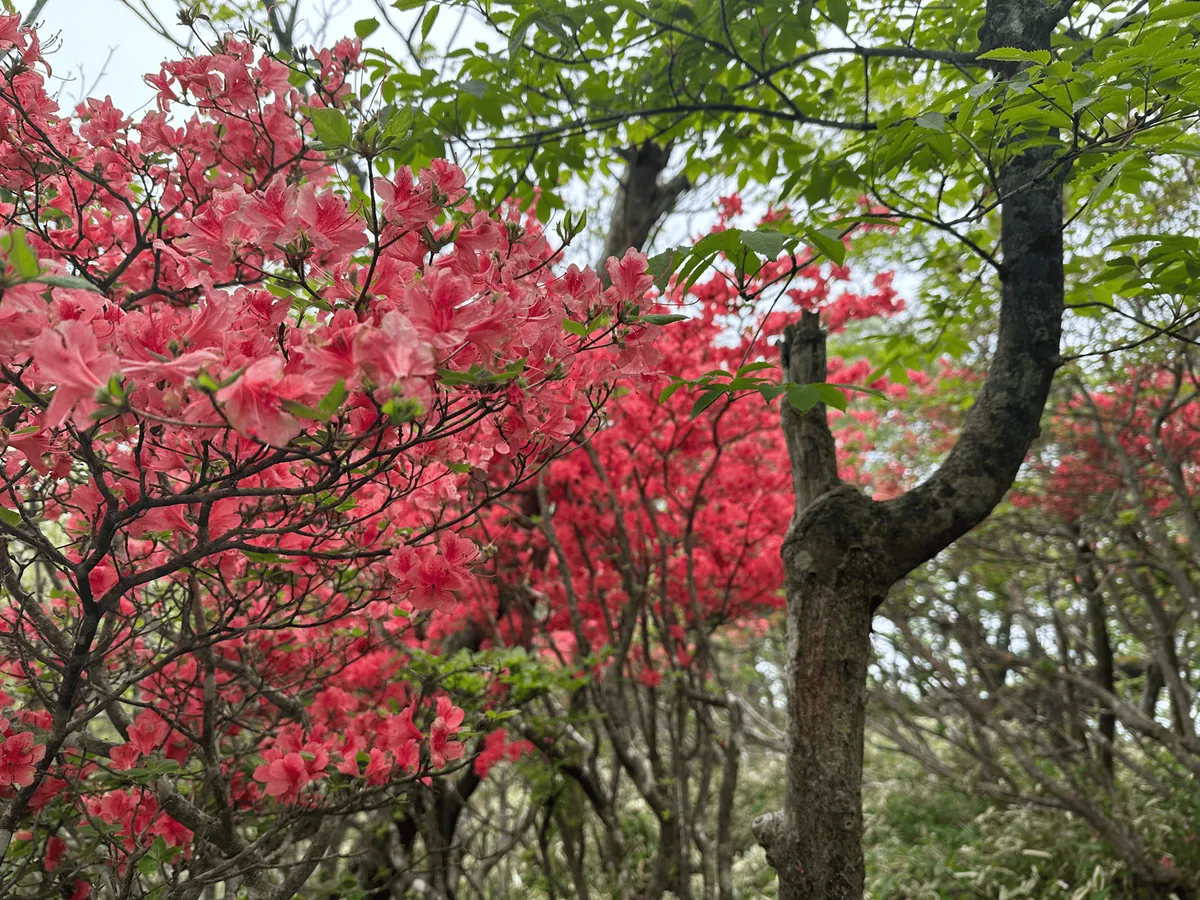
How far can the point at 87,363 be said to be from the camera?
2.78 ft

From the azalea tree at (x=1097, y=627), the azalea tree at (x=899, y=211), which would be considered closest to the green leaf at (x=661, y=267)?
the azalea tree at (x=899, y=211)

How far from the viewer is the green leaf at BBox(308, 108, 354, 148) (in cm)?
105

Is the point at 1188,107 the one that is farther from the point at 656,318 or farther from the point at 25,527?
the point at 25,527

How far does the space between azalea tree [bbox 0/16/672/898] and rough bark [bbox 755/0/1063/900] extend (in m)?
0.79

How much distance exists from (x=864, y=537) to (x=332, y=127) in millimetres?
1522

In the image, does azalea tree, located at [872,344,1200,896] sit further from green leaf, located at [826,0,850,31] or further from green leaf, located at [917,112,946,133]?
green leaf, located at [917,112,946,133]

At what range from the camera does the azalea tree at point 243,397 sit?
93 centimetres

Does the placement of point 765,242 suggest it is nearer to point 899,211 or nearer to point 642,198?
point 899,211

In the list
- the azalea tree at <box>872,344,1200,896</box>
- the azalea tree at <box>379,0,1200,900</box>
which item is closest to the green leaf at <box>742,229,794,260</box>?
the azalea tree at <box>379,0,1200,900</box>

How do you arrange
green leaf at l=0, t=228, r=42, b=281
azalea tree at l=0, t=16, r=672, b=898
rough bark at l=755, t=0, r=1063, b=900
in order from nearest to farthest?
green leaf at l=0, t=228, r=42, b=281
azalea tree at l=0, t=16, r=672, b=898
rough bark at l=755, t=0, r=1063, b=900

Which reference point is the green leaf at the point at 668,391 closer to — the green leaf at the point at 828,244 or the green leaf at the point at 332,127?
the green leaf at the point at 828,244

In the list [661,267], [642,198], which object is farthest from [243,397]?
[642,198]

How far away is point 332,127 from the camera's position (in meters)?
1.08

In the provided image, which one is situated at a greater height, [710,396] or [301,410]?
[710,396]
